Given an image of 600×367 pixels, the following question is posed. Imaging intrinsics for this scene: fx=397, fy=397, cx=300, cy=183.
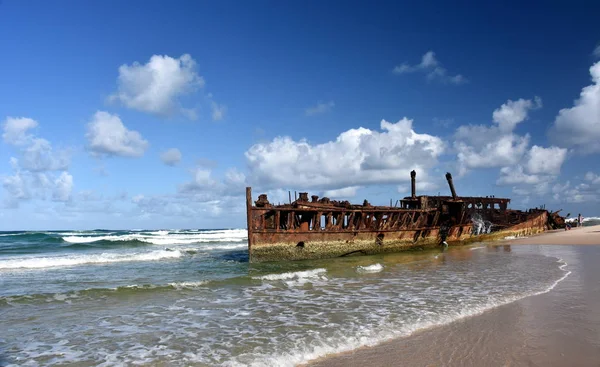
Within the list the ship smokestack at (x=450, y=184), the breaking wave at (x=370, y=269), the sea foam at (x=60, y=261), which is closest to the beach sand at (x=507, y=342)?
the breaking wave at (x=370, y=269)

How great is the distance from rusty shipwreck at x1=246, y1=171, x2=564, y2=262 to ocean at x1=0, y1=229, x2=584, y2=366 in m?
1.75

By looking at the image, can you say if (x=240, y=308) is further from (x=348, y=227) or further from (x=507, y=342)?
(x=348, y=227)

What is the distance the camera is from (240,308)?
9.51 m

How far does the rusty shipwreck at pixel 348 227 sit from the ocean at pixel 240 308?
1.75 meters

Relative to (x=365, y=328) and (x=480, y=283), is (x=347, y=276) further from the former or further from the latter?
(x=365, y=328)

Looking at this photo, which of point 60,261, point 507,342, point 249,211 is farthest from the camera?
point 60,261

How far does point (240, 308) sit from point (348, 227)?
38.5ft

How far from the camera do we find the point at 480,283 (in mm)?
11945

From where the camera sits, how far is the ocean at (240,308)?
254 inches

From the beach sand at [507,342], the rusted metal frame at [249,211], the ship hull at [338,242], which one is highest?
the rusted metal frame at [249,211]

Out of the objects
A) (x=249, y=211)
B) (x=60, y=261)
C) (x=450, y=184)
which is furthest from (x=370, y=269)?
(x=60, y=261)

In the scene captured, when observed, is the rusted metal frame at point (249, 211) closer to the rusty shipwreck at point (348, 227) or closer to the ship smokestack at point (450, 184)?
the rusty shipwreck at point (348, 227)

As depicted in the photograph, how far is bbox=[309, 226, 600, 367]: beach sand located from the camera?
18.0ft

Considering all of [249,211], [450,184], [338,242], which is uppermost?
[450,184]
